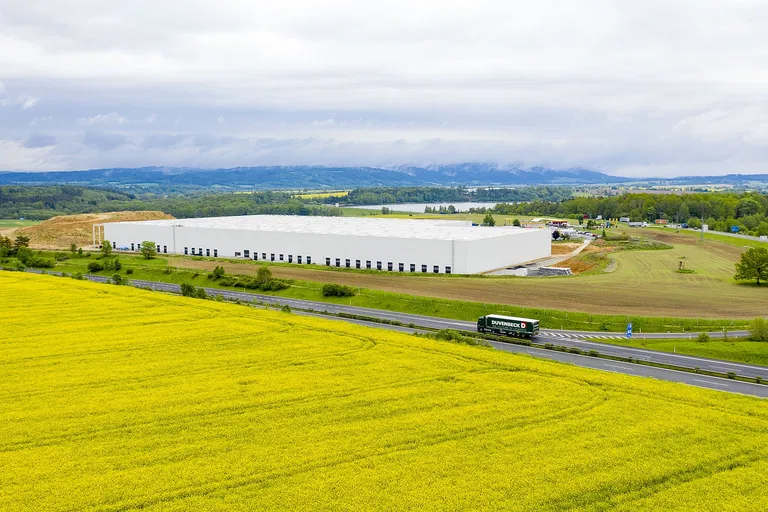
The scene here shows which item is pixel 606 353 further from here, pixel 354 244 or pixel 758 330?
pixel 354 244

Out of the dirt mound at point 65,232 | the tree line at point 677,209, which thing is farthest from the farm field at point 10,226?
the tree line at point 677,209

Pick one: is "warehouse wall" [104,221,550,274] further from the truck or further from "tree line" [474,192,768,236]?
"tree line" [474,192,768,236]

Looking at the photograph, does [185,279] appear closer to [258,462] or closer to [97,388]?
[97,388]

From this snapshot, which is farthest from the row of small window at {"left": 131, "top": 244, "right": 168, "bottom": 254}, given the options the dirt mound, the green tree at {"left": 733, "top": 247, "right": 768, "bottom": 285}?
the green tree at {"left": 733, "top": 247, "right": 768, "bottom": 285}

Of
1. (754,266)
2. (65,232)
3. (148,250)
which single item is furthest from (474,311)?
(65,232)

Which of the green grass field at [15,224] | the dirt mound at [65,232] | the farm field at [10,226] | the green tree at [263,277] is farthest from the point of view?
the green grass field at [15,224]

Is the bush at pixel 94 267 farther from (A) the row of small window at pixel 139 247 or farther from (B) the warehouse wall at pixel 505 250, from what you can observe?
(B) the warehouse wall at pixel 505 250

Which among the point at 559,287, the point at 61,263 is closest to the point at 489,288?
the point at 559,287
